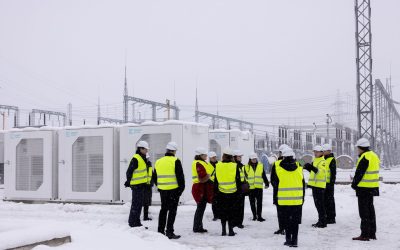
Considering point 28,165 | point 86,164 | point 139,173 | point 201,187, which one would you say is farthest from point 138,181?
point 28,165

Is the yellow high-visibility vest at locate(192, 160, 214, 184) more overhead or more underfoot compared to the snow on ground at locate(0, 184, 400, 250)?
more overhead

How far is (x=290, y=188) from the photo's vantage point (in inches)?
303

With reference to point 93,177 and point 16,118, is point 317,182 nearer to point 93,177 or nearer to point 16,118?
point 93,177

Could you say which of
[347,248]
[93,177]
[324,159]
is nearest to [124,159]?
[93,177]

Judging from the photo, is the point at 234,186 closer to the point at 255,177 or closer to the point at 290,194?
the point at 290,194

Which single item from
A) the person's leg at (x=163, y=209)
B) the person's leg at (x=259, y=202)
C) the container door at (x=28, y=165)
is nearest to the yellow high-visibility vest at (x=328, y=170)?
the person's leg at (x=259, y=202)

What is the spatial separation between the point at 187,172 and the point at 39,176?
4.87 meters

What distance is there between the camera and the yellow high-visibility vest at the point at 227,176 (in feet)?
28.5

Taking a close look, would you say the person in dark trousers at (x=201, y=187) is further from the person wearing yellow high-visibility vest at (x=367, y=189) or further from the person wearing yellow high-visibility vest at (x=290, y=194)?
the person wearing yellow high-visibility vest at (x=367, y=189)

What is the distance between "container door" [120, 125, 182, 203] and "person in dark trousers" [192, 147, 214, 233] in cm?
327

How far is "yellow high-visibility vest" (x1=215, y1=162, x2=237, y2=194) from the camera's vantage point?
342 inches

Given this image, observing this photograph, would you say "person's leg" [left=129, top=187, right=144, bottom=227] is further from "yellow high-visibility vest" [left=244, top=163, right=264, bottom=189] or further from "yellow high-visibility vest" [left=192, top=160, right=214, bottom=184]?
"yellow high-visibility vest" [left=244, top=163, right=264, bottom=189]

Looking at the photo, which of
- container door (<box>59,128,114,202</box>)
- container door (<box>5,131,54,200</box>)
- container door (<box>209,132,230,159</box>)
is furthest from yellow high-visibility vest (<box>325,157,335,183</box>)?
container door (<box>5,131,54,200</box>)

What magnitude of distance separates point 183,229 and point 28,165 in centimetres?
692
